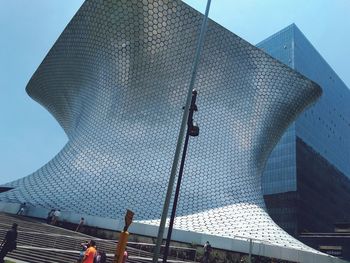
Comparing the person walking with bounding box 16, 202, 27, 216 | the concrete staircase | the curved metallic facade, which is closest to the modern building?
the curved metallic facade

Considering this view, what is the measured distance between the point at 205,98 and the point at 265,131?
5358mm

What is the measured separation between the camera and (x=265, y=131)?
29.3m

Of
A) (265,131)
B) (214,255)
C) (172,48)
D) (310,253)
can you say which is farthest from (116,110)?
(310,253)

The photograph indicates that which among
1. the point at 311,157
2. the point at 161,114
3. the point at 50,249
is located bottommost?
the point at 50,249

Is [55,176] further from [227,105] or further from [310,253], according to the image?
[310,253]

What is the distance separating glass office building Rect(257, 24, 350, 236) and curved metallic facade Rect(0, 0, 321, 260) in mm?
31231

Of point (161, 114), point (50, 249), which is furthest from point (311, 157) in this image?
point (50, 249)

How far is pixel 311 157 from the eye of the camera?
6462 cm

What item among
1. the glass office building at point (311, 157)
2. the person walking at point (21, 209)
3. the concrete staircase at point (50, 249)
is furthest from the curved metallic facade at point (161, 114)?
the glass office building at point (311, 157)

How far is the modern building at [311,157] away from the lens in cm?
5881

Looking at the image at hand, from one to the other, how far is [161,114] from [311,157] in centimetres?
4351

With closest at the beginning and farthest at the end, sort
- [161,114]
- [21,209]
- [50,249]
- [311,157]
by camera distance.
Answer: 1. [50,249]
2. [21,209]
3. [161,114]
4. [311,157]

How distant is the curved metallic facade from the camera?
26.3m

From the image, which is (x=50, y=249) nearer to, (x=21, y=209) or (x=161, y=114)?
(x=21, y=209)
